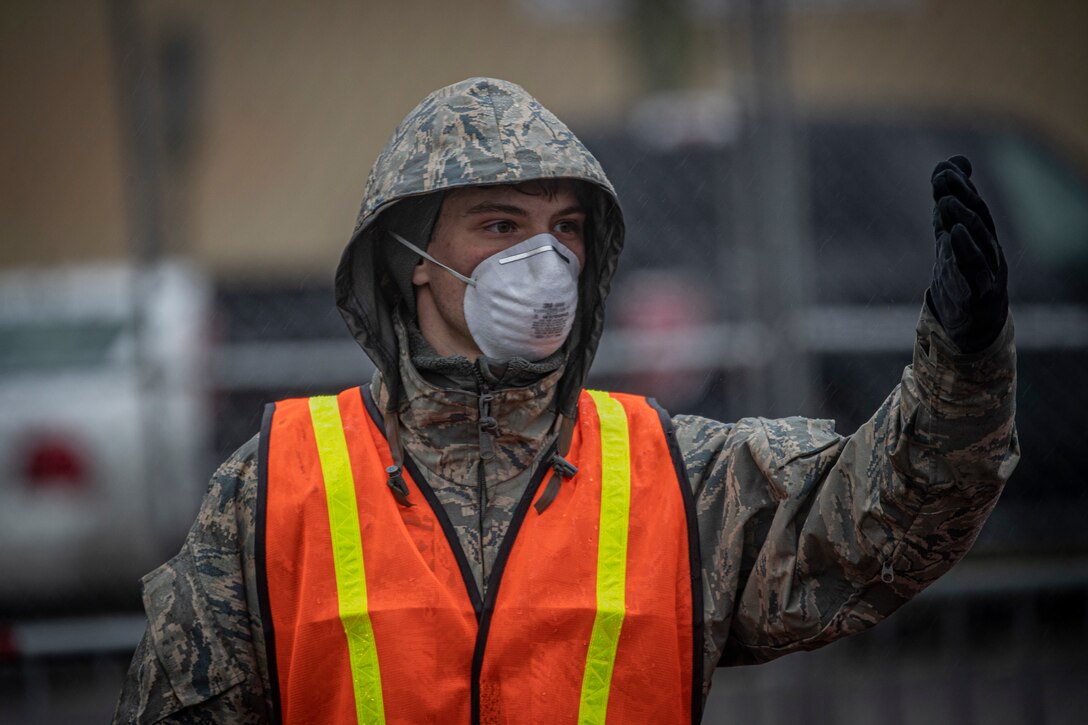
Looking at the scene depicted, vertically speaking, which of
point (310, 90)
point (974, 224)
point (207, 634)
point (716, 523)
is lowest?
point (207, 634)

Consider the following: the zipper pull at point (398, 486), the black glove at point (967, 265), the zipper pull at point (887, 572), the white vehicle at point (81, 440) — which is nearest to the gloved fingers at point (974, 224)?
the black glove at point (967, 265)

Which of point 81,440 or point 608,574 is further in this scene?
point 81,440

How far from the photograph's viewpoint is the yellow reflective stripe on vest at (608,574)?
7.93 feet

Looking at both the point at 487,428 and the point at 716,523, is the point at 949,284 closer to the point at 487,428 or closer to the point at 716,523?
the point at 716,523

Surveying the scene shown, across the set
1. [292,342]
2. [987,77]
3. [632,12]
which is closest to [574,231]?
[292,342]

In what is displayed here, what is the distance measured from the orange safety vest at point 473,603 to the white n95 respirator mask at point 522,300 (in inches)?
9.9

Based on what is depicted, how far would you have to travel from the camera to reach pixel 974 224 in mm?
1994

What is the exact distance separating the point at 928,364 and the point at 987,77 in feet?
25.1

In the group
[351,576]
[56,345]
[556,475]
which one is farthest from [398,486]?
[56,345]

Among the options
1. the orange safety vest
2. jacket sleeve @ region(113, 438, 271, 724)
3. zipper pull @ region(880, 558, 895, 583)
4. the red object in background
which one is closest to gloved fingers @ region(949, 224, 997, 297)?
zipper pull @ region(880, 558, 895, 583)

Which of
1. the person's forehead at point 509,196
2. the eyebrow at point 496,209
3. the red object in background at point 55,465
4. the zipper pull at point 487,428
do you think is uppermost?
the person's forehead at point 509,196

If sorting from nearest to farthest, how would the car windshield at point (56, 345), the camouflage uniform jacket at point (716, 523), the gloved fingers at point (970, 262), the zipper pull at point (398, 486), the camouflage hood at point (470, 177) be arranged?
the gloved fingers at point (970, 262)
the camouflage uniform jacket at point (716, 523)
the zipper pull at point (398, 486)
the camouflage hood at point (470, 177)
the car windshield at point (56, 345)

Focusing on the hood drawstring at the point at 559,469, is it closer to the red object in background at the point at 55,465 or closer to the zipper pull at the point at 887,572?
the zipper pull at the point at 887,572

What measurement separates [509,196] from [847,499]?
880 mm
